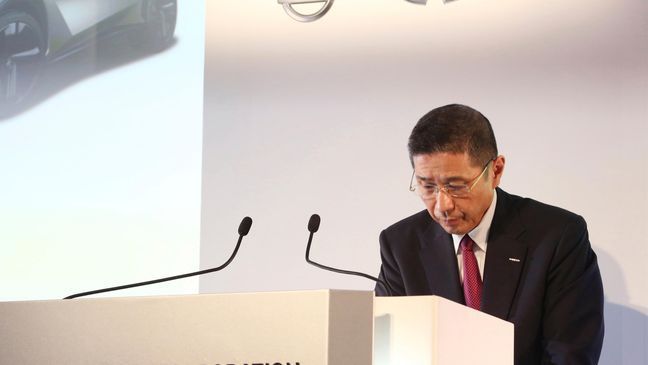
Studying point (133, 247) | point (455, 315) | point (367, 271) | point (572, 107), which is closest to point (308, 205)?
point (367, 271)

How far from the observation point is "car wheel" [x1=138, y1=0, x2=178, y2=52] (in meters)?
4.62

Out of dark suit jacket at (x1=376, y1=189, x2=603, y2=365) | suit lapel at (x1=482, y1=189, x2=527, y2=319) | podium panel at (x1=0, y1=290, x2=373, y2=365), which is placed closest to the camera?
podium panel at (x1=0, y1=290, x2=373, y2=365)

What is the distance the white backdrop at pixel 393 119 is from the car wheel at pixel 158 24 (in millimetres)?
185

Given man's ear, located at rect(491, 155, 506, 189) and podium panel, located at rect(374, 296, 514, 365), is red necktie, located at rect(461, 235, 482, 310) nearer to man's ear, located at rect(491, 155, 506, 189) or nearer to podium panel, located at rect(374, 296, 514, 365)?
man's ear, located at rect(491, 155, 506, 189)

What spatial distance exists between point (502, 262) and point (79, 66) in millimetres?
2493

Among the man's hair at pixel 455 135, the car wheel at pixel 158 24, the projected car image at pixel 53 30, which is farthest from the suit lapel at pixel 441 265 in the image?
the projected car image at pixel 53 30

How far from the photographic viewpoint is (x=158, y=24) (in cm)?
465

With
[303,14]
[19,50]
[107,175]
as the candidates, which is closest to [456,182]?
[303,14]

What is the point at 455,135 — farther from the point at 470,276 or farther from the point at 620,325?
the point at 620,325

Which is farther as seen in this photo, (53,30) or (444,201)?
(53,30)

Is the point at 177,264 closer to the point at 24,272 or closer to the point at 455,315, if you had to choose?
the point at 24,272

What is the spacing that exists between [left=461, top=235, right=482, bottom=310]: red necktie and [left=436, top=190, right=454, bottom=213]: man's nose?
0.63 ft

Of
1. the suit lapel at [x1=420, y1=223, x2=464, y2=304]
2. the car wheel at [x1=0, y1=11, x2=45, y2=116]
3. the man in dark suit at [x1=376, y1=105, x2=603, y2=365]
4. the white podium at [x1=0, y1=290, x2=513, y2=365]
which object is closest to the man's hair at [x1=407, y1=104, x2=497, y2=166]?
the man in dark suit at [x1=376, y1=105, x2=603, y2=365]

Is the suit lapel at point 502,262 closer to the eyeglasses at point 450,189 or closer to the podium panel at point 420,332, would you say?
the eyeglasses at point 450,189
